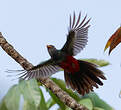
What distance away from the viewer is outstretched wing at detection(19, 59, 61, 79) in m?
1.92

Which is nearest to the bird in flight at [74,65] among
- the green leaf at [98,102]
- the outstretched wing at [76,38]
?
the outstretched wing at [76,38]

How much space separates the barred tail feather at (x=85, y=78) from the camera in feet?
6.74

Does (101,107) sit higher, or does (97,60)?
(97,60)

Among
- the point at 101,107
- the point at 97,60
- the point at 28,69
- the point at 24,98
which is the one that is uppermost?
the point at 28,69

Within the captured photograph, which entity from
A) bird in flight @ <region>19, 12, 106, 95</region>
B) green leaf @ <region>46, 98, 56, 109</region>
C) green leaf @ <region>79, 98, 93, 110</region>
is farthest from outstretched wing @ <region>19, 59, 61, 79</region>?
green leaf @ <region>46, 98, 56, 109</region>

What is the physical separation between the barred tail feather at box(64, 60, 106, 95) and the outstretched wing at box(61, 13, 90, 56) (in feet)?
0.41

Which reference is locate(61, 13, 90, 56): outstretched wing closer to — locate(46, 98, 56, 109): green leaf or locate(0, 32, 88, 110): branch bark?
locate(0, 32, 88, 110): branch bark

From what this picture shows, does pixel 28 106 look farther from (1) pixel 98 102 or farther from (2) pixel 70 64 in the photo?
(1) pixel 98 102

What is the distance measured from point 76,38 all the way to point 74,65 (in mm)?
178

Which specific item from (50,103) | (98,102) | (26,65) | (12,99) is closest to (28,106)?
(12,99)

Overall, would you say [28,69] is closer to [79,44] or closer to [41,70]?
[41,70]

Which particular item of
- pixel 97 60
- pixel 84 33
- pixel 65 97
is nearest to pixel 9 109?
pixel 65 97

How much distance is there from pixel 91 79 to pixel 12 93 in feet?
1.72

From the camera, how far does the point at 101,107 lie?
2.50m
